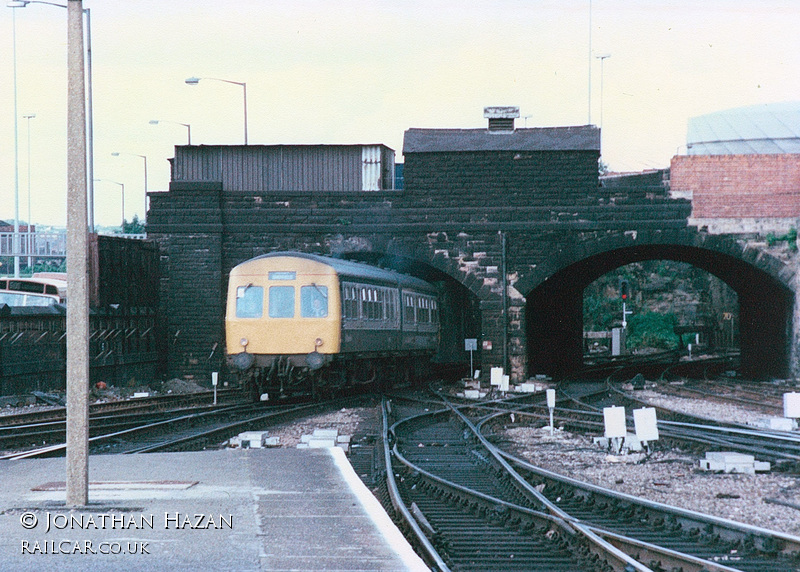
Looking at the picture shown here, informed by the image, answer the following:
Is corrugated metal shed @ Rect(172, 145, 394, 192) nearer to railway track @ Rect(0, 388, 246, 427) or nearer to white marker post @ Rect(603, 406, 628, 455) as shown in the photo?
railway track @ Rect(0, 388, 246, 427)

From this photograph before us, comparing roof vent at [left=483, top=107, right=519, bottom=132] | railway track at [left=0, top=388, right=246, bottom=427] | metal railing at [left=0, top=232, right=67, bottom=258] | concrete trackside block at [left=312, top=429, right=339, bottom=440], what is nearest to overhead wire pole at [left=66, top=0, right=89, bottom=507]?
concrete trackside block at [left=312, top=429, right=339, bottom=440]

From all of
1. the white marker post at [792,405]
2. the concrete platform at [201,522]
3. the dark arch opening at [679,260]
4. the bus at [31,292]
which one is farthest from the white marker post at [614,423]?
the bus at [31,292]

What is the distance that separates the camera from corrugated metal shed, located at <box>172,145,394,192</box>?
28672mm

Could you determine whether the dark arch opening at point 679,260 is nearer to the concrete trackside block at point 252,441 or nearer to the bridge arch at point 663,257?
the bridge arch at point 663,257

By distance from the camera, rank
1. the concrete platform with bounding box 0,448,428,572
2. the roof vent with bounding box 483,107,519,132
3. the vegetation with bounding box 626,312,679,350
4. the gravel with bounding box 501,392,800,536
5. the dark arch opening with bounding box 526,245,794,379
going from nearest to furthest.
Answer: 1. the concrete platform with bounding box 0,448,428,572
2. the gravel with bounding box 501,392,800,536
3. the roof vent with bounding box 483,107,519,132
4. the dark arch opening with bounding box 526,245,794,379
5. the vegetation with bounding box 626,312,679,350

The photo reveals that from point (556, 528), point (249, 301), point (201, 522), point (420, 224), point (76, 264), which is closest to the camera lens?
point (201, 522)

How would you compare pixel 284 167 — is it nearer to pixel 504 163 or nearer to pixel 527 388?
pixel 504 163

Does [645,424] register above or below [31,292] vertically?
below

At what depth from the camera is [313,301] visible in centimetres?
2075

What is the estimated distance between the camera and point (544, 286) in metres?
33.8

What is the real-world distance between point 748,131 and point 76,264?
58364 millimetres

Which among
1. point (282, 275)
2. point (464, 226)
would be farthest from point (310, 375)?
point (464, 226)

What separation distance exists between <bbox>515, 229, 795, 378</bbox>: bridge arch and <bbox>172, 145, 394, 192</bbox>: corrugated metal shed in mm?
5231

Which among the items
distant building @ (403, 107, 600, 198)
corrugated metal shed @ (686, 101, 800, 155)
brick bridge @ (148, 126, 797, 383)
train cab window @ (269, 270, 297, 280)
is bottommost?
train cab window @ (269, 270, 297, 280)
